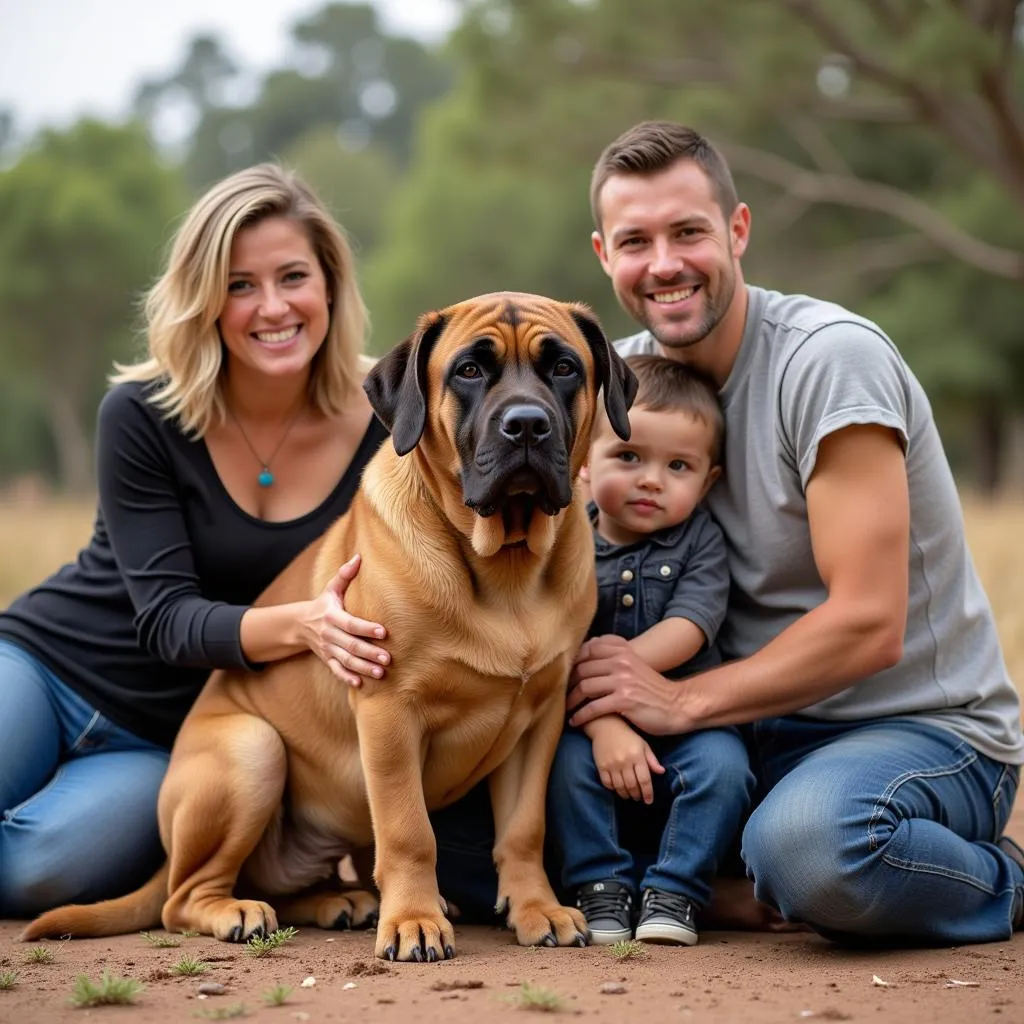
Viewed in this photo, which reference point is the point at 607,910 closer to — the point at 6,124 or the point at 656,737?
the point at 656,737

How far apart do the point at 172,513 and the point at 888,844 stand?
269cm

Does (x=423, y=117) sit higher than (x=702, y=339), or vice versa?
(x=423, y=117)

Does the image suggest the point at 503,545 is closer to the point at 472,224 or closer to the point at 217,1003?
the point at 217,1003

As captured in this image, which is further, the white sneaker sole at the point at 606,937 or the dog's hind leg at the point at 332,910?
the dog's hind leg at the point at 332,910

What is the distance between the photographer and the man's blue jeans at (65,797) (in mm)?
4852

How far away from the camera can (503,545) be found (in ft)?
13.5

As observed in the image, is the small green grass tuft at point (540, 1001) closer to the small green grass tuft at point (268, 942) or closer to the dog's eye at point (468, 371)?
the small green grass tuft at point (268, 942)

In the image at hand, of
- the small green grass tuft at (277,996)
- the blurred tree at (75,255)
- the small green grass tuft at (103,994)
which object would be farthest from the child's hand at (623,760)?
the blurred tree at (75,255)

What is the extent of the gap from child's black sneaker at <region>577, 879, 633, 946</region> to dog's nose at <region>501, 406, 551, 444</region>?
1404 mm

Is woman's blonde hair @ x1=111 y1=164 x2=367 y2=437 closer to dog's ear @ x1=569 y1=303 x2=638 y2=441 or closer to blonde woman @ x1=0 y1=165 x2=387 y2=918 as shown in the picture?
blonde woman @ x1=0 y1=165 x2=387 y2=918

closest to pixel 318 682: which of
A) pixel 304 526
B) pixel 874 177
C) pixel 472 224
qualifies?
pixel 304 526

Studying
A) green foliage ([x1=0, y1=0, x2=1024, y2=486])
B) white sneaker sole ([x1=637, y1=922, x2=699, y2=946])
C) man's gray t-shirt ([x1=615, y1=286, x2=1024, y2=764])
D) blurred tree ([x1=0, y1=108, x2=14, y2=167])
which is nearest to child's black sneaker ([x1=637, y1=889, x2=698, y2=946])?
white sneaker sole ([x1=637, y1=922, x2=699, y2=946])

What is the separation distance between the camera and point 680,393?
455cm

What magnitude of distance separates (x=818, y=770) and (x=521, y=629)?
0.96 metres
